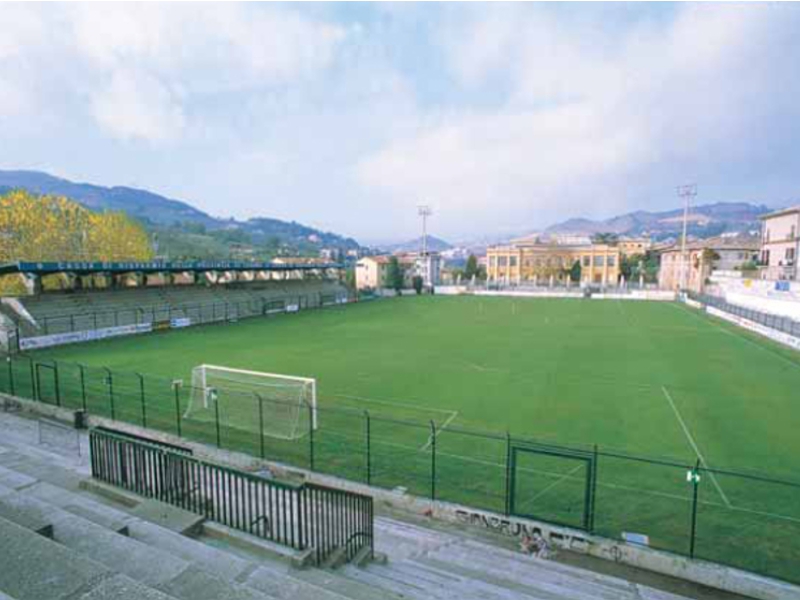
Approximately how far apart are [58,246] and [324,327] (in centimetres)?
2931

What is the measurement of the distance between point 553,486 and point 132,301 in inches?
1525

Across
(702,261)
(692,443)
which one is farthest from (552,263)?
(692,443)

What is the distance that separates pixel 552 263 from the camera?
111875mm

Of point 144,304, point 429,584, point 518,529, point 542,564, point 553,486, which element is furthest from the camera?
point 144,304

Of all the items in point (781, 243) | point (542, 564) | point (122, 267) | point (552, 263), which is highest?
point (781, 243)

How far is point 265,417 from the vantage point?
47.4 ft

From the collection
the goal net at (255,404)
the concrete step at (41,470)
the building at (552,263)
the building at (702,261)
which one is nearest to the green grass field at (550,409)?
the goal net at (255,404)

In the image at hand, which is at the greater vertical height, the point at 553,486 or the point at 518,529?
the point at 518,529

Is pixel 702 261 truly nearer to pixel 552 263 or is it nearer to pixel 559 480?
pixel 552 263

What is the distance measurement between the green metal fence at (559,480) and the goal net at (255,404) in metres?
0.12

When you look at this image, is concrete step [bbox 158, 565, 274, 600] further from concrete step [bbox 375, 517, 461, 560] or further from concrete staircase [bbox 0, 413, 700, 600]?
concrete step [bbox 375, 517, 461, 560]

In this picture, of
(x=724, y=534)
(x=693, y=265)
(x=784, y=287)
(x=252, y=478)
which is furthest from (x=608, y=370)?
(x=693, y=265)

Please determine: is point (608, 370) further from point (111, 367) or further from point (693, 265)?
point (693, 265)

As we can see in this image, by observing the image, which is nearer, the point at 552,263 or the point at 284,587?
the point at 284,587
